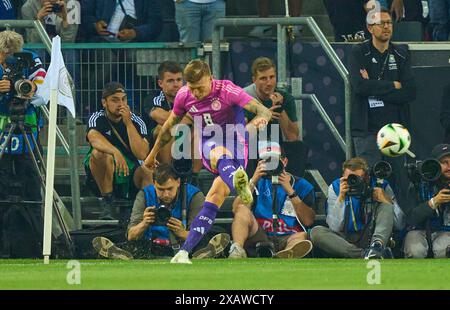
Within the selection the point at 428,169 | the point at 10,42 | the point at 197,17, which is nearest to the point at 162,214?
the point at 10,42

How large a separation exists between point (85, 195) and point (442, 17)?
5.47m

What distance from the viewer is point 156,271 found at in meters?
15.0

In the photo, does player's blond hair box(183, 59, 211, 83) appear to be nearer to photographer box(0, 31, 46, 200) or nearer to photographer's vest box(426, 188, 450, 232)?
photographer box(0, 31, 46, 200)

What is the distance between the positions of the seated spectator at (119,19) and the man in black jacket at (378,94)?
296cm

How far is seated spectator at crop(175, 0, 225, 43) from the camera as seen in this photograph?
19.9 metres

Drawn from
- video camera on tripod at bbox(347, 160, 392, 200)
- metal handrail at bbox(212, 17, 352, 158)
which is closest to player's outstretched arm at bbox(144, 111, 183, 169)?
metal handrail at bbox(212, 17, 352, 158)

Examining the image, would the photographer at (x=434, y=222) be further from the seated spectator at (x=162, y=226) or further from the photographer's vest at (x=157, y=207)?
the photographer's vest at (x=157, y=207)

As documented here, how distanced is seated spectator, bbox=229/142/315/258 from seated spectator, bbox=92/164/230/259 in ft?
1.10

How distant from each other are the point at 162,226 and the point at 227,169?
1.36 metres

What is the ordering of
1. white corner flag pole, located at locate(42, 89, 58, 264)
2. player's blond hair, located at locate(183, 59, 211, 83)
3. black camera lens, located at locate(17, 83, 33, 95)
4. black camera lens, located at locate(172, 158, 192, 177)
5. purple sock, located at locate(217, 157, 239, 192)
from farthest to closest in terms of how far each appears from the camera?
1. black camera lens, located at locate(172, 158, 192, 177)
2. black camera lens, located at locate(17, 83, 33, 95)
3. player's blond hair, located at locate(183, 59, 211, 83)
4. purple sock, located at locate(217, 157, 239, 192)
5. white corner flag pole, located at locate(42, 89, 58, 264)

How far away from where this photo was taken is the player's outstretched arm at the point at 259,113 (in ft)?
54.7

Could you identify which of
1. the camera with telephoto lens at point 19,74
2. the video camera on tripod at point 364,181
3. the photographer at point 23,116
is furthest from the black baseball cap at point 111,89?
the video camera on tripod at point 364,181

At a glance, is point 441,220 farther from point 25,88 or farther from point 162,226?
point 25,88
